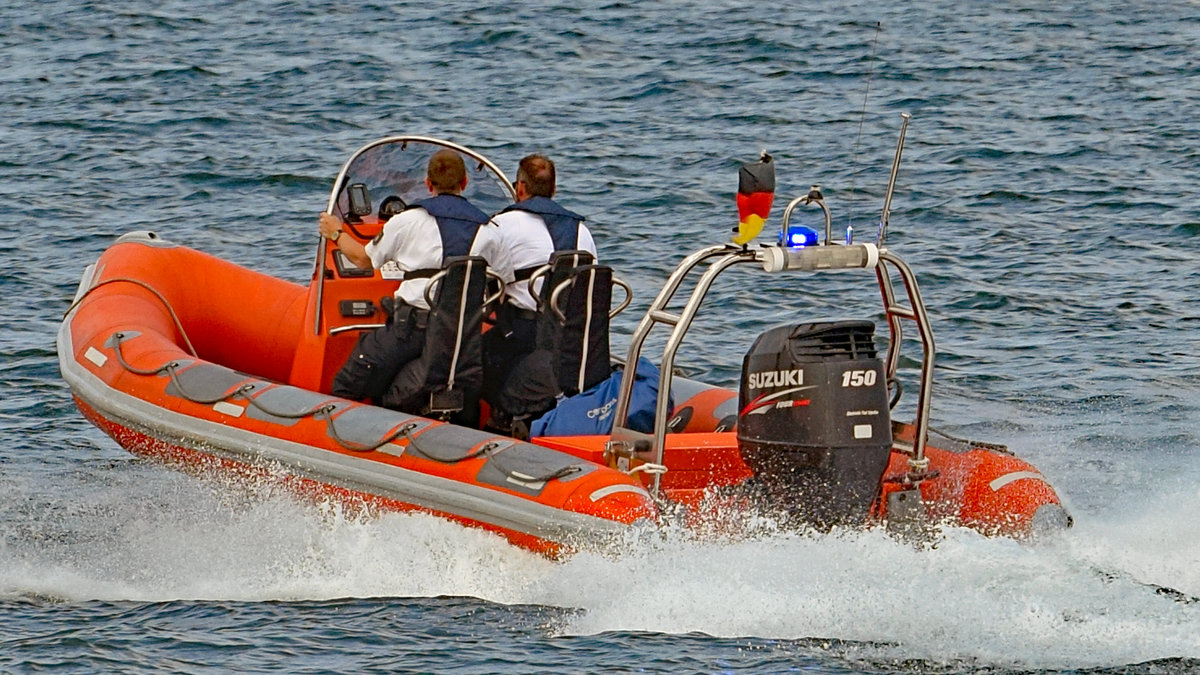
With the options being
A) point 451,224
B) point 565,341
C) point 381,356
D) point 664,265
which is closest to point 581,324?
point 565,341

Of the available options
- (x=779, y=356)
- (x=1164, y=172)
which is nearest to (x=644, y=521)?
(x=779, y=356)

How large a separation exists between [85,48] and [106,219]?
19.0 ft

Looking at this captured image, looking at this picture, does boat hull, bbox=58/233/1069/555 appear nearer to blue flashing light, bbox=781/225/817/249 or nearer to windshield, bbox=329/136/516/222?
windshield, bbox=329/136/516/222

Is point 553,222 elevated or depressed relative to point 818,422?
elevated

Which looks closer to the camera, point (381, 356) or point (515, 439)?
point (515, 439)

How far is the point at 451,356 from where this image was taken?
6.74 m

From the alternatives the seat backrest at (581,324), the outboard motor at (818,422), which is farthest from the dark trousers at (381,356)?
the outboard motor at (818,422)

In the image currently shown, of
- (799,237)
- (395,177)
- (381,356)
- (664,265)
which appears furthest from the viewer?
(664,265)

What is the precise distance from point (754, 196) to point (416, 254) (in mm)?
1850

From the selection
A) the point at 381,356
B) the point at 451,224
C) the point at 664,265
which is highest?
the point at 451,224

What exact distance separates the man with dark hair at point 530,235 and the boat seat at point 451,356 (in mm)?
192

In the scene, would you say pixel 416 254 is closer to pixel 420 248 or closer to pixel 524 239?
pixel 420 248

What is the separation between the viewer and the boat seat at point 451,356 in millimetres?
6598

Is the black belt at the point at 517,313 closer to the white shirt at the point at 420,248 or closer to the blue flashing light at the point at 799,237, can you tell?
the white shirt at the point at 420,248
